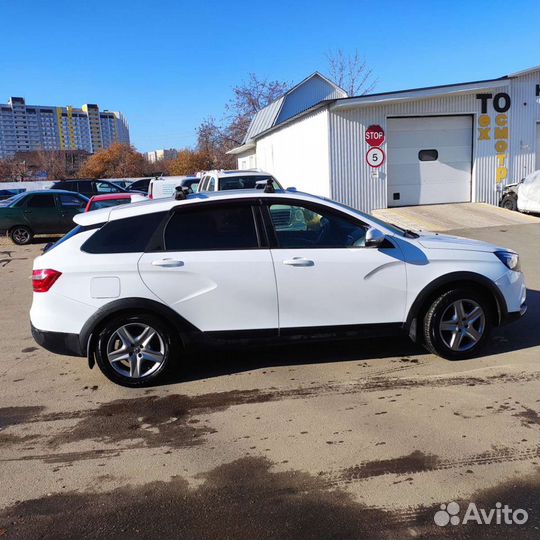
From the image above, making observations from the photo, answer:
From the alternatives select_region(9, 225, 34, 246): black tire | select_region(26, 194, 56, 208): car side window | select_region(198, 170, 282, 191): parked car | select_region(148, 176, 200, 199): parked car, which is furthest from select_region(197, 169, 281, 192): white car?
select_region(9, 225, 34, 246): black tire

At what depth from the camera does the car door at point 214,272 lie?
14.5 feet

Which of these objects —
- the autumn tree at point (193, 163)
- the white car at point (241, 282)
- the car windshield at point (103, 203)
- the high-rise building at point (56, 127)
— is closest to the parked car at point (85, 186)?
the car windshield at point (103, 203)

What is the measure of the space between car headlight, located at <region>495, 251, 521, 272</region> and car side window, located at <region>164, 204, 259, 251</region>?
2.37 m

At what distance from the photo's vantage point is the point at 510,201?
1545cm

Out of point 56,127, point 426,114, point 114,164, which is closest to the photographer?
point 426,114

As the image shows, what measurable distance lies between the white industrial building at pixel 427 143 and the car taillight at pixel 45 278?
11217mm

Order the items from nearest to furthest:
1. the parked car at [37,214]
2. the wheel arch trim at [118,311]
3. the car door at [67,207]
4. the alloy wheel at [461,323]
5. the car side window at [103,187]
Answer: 1. the wheel arch trim at [118,311]
2. the alloy wheel at [461,323]
3. the parked car at [37,214]
4. the car door at [67,207]
5. the car side window at [103,187]

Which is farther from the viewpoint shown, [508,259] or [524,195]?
[524,195]

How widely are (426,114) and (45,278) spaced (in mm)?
13296

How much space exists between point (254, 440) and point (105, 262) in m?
1.97

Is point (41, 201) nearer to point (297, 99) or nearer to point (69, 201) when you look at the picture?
point (69, 201)

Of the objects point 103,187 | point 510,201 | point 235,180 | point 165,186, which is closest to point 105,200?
point 165,186

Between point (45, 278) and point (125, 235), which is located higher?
point (125, 235)

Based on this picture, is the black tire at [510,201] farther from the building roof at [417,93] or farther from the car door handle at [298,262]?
the car door handle at [298,262]
